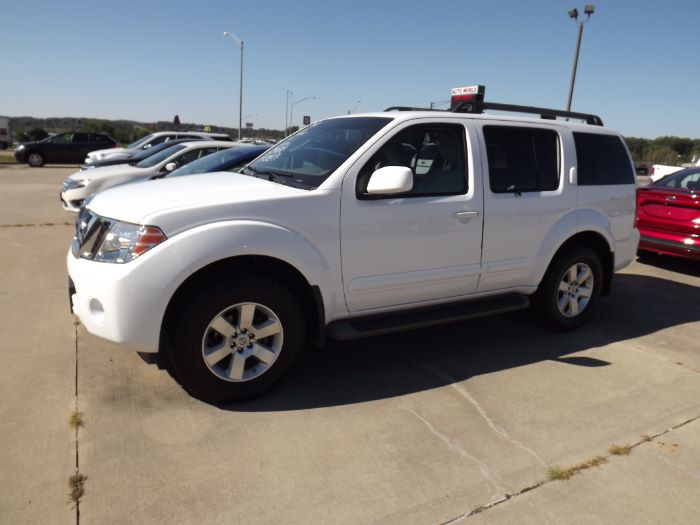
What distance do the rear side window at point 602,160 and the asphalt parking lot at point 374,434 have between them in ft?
4.68

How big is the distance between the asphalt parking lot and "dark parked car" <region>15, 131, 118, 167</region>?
21.6m

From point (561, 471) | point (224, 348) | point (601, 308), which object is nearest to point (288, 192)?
point (224, 348)

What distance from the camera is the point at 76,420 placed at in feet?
10.1

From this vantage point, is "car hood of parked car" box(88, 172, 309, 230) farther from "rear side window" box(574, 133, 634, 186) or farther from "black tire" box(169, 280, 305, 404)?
"rear side window" box(574, 133, 634, 186)

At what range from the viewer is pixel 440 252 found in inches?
154

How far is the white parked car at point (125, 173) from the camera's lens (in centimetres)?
873

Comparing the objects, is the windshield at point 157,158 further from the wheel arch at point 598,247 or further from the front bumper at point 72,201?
the wheel arch at point 598,247

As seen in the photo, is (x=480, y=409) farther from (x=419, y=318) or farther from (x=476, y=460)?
(x=419, y=318)

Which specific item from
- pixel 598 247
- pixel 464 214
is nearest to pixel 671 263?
pixel 598 247

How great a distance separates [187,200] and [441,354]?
7.53ft

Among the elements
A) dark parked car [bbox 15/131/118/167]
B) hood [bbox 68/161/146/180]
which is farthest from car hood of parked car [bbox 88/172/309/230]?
dark parked car [bbox 15/131/118/167]

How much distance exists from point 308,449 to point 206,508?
649mm

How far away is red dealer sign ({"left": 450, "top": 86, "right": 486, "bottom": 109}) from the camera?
4.72 m

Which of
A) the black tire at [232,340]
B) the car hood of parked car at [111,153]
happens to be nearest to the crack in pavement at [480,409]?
the black tire at [232,340]
